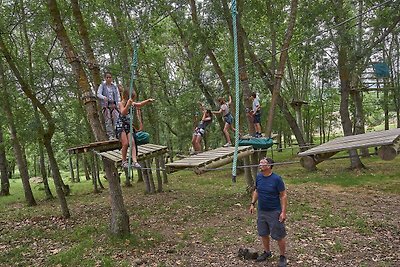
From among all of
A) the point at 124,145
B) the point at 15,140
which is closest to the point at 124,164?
the point at 124,145

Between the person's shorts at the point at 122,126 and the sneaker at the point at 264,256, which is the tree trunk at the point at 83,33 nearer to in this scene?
the person's shorts at the point at 122,126

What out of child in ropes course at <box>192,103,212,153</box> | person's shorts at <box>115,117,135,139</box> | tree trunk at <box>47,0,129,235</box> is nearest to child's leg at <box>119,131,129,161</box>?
person's shorts at <box>115,117,135,139</box>

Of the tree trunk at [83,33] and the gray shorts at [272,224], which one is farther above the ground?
the tree trunk at [83,33]

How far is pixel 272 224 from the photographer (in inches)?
230

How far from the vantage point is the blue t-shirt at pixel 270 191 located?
5.72 m

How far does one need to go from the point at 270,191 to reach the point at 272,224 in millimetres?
578

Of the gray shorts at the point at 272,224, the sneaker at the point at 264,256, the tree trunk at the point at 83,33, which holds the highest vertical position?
the tree trunk at the point at 83,33

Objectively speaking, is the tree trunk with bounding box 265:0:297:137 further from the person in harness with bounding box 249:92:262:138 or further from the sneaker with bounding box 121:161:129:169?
the sneaker with bounding box 121:161:129:169

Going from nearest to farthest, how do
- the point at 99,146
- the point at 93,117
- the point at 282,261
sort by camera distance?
the point at 282,261, the point at 99,146, the point at 93,117

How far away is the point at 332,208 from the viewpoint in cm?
983

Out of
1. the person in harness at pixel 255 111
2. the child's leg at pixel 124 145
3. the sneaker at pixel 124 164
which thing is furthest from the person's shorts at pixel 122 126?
the person in harness at pixel 255 111

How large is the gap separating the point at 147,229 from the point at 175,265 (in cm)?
258

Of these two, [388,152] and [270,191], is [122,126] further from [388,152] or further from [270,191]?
[388,152]

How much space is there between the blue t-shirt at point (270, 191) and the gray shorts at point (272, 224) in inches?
4.0
